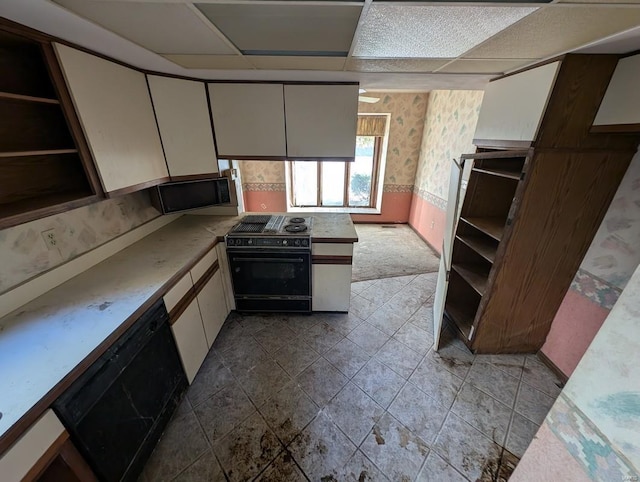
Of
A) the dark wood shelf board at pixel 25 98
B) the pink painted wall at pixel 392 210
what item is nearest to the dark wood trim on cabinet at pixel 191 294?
the dark wood shelf board at pixel 25 98

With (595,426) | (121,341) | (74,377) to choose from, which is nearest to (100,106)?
(121,341)

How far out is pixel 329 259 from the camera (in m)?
2.38

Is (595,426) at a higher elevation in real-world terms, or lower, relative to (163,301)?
higher

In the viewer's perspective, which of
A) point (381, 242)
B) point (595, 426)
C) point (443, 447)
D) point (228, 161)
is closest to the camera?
point (595, 426)

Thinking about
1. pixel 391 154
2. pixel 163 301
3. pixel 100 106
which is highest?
pixel 100 106

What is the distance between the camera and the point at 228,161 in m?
2.54

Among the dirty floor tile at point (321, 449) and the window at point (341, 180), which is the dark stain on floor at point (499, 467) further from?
the window at point (341, 180)

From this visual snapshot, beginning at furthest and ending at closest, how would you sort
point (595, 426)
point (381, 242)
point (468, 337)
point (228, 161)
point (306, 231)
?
point (381, 242) → point (228, 161) → point (306, 231) → point (468, 337) → point (595, 426)

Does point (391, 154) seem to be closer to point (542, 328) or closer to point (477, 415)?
point (542, 328)

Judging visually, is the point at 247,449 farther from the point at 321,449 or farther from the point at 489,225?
the point at 489,225

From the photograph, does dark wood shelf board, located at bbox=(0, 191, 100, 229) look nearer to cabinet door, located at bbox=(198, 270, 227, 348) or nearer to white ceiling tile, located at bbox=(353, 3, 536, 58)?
cabinet door, located at bbox=(198, 270, 227, 348)

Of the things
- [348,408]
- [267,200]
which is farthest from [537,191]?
[267,200]

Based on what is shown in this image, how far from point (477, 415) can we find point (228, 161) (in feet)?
9.88

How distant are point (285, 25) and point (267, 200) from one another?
433cm
